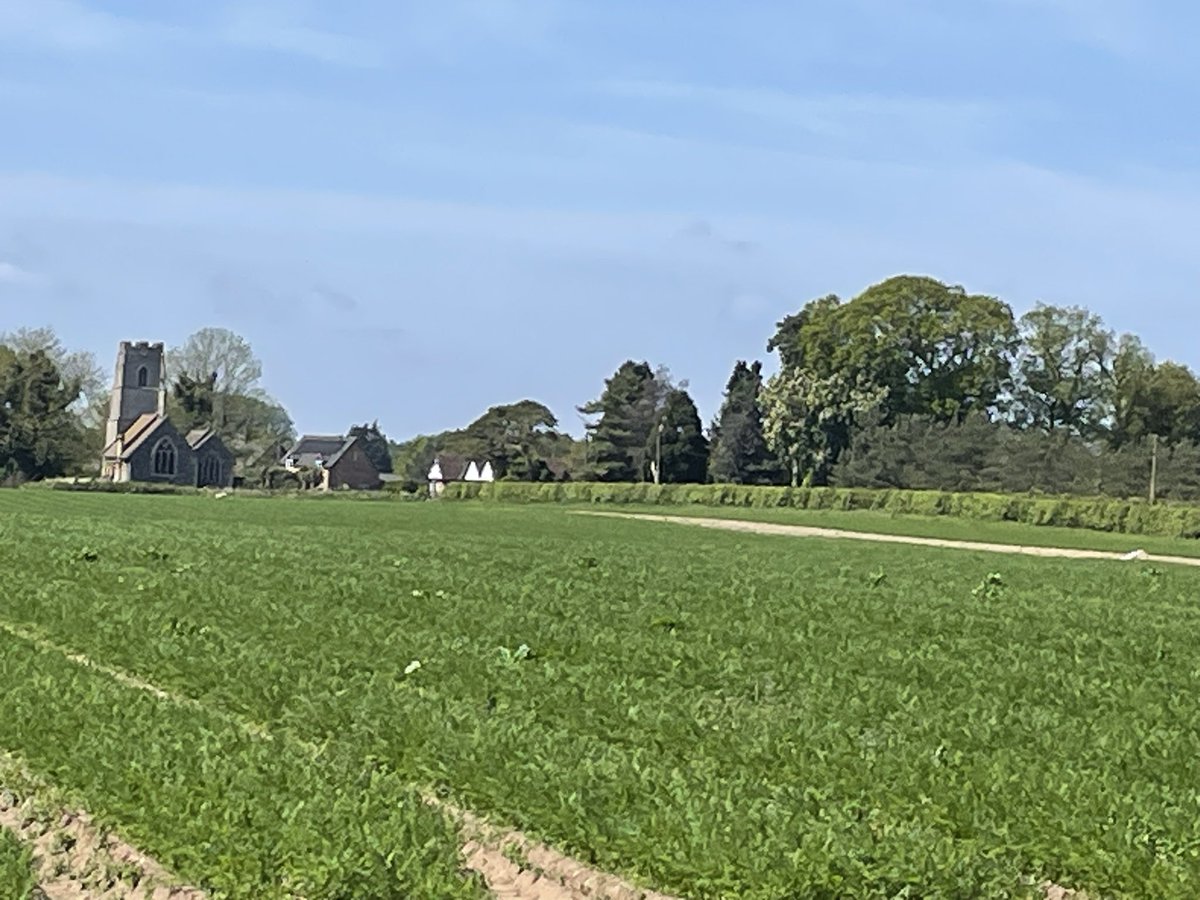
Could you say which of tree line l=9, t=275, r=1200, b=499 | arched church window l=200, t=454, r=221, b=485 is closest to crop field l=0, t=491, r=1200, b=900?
tree line l=9, t=275, r=1200, b=499

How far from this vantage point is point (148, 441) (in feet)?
430

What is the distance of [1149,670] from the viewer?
14.4m

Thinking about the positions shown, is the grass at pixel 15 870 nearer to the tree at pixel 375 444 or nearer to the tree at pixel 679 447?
the tree at pixel 679 447

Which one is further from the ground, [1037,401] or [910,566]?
[1037,401]

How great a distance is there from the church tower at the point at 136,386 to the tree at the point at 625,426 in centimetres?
4245

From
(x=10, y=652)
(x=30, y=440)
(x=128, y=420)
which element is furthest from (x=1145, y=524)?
(x=128, y=420)

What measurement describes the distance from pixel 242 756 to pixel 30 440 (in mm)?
117799

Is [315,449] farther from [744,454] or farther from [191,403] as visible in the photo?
[744,454]

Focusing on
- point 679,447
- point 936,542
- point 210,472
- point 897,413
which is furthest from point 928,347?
point 210,472

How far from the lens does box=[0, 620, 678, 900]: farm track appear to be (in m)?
7.41

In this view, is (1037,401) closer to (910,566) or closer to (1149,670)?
(910,566)

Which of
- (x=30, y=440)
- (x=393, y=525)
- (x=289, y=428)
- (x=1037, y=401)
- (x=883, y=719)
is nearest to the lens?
(x=883, y=719)

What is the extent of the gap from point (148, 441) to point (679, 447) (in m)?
43.4

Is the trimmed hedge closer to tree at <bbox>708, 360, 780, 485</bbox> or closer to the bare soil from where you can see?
tree at <bbox>708, 360, 780, 485</bbox>
